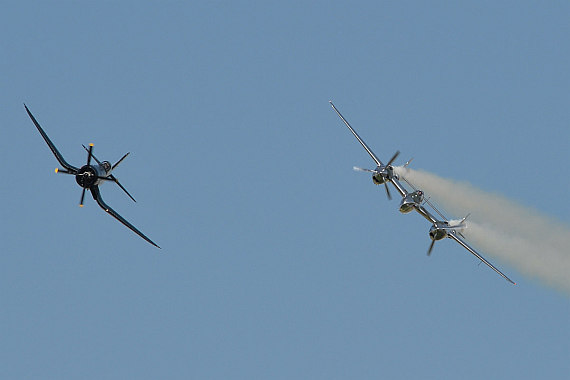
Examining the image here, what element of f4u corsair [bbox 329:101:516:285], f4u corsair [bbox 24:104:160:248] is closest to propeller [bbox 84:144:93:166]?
f4u corsair [bbox 24:104:160:248]

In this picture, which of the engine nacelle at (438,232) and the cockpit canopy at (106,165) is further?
the cockpit canopy at (106,165)

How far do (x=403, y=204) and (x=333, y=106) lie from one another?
54.2 feet

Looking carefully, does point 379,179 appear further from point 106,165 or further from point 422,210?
point 106,165

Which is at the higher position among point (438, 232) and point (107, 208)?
point (107, 208)

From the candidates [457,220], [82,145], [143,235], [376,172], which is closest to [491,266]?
[457,220]

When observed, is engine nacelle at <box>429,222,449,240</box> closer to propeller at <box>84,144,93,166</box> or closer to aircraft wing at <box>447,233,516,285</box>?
aircraft wing at <box>447,233,516,285</box>

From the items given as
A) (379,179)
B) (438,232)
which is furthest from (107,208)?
(438,232)

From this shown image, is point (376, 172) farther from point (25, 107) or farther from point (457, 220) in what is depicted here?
point (25, 107)

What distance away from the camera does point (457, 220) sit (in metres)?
92.6

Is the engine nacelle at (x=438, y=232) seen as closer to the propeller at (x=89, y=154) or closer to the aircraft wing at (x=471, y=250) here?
Result: the aircraft wing at (x=471, y=250)

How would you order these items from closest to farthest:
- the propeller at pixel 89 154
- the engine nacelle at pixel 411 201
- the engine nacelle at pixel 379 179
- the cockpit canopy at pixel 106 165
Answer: the engine nacelle at pixel 411 201, the propeller at pixel 89 154, the engine nacelle at pixel 379 179, the cockpit canopy at pixel 106 165

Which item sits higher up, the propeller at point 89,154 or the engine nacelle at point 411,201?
the propeller at point 89,154

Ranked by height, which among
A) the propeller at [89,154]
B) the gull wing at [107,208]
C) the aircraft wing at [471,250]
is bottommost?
the aircraft wing at [471,250]

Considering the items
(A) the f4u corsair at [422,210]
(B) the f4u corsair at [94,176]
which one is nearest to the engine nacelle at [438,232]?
(A) the f4u corsair at [422,210]
